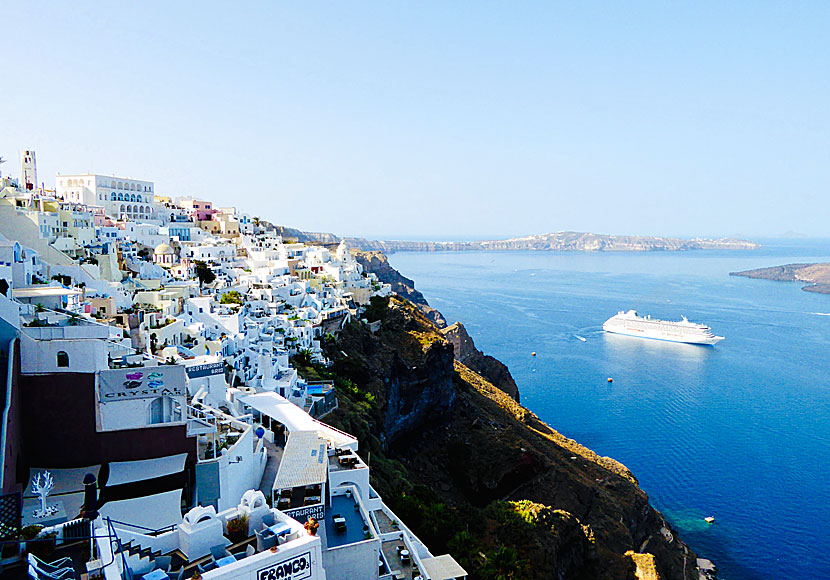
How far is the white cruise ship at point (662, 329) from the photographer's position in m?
71.1

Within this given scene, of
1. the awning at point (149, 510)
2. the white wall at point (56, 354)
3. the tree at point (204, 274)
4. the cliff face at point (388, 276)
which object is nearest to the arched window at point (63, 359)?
the white wall at point (56, 354)

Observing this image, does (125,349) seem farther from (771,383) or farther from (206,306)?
(771,383)

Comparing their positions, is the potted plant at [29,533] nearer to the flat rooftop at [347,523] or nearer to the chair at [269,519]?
the chair at [269,519]

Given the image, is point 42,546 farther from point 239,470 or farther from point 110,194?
point 110,194

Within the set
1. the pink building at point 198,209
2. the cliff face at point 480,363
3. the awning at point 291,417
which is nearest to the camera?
the awning at point 291,417

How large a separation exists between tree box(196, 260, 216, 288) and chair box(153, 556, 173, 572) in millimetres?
28503

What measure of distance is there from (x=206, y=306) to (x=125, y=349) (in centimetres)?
907

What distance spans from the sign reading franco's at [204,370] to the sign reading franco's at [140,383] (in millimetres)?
3262

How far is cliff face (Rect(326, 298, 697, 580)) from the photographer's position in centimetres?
1972

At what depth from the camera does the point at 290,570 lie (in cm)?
788

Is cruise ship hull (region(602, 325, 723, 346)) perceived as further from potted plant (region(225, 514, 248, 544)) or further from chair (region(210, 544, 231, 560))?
chair (region(210, 544, 231, 560))

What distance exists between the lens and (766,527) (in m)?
30.9

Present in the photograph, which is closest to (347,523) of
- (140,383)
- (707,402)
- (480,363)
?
(140,383)

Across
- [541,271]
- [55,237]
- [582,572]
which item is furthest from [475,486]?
[541,271]
